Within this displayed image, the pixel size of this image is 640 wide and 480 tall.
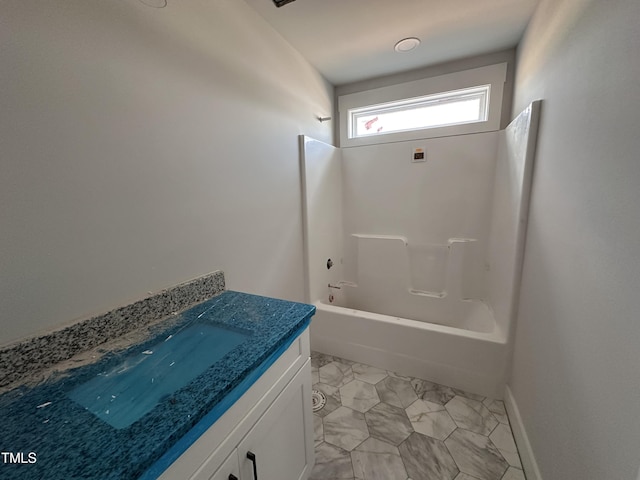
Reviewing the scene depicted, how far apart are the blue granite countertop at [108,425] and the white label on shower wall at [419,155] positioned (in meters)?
2.00

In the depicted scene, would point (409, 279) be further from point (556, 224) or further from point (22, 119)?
point (22, 119)

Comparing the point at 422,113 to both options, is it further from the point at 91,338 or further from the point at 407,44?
the point at 91,338

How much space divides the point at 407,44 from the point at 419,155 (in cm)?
82

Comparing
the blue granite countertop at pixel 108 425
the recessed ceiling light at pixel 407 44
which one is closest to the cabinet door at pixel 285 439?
the blue granite countertop at pixel 108 425

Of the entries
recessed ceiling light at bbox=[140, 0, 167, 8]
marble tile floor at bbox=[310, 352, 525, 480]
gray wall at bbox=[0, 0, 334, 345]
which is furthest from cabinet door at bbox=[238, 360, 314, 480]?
recessed ceiling light at bbox=[140, 0, 167, 8]

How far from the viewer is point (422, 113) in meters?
2.29

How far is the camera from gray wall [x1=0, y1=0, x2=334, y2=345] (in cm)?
68

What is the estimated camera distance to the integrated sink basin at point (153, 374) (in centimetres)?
61

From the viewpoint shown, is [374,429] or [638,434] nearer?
Answer: [638,434]

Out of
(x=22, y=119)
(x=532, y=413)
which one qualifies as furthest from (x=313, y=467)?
(x=22, y=119)

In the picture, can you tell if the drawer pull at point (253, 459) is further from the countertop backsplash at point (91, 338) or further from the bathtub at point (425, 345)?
the bathtub at point (425, 345)

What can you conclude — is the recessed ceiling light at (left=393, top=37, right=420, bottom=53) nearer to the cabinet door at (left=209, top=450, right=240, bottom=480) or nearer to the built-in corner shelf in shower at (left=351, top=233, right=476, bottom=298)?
the built-in corner shelf in shower at (left=351, top=233, right=476, bottom=298)

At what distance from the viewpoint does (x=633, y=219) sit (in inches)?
25.6

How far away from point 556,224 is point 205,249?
5.13 ft
